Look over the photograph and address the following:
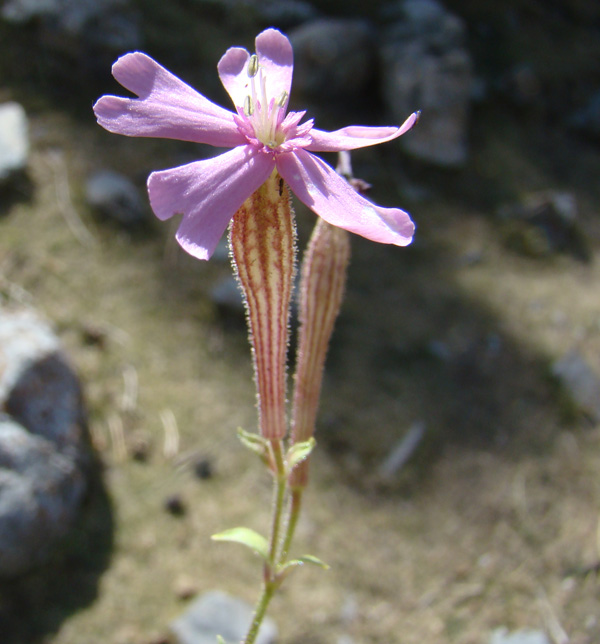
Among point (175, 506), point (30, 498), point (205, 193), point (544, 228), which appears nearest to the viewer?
point (205, 193)

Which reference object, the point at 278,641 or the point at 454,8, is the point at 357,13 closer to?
the point at 454,8

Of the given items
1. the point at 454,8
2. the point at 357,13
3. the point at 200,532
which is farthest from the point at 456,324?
the point at 454,8

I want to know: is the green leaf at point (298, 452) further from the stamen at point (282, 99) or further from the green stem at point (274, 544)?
the stamen at point (282, 99)

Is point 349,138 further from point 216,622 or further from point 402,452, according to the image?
point 402,452

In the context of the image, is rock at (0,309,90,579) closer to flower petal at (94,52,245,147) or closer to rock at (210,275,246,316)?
rock at (210,275,246,316)

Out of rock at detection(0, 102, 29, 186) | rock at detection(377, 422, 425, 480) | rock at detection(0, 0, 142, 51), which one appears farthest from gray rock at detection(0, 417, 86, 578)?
rock at detection(0, 0, 142, 51)

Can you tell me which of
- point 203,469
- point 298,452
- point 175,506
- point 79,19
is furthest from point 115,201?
point 298,452
